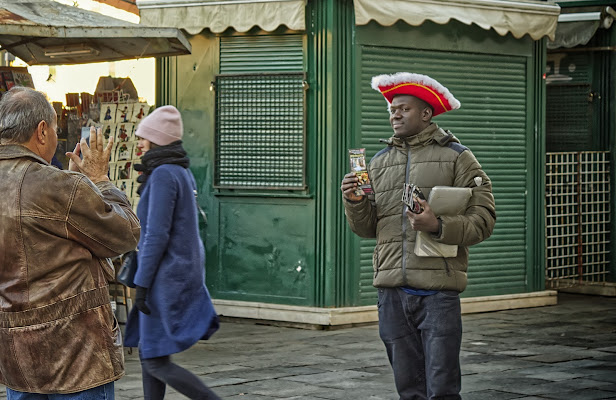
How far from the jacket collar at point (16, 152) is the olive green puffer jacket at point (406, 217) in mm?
1982

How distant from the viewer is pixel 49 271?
13.0ft

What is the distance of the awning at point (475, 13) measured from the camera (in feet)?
34.3

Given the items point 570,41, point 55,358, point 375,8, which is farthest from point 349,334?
point 55,358

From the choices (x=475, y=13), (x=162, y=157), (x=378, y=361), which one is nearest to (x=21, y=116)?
(x=162, y=157)

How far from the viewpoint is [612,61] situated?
13.2 m

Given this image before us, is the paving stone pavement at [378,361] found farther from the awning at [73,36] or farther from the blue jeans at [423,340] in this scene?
the awning at [73,36]

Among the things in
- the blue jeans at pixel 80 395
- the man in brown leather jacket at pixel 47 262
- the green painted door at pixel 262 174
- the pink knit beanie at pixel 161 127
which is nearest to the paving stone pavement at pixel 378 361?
the green painted door at pixel 262 174

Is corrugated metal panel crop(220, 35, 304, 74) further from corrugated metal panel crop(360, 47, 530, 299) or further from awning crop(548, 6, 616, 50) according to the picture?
awning crop(548, 6, 616, 50)

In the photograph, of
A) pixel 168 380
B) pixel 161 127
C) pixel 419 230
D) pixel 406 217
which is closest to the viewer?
pixel 419 230

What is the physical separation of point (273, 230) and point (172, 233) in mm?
4795

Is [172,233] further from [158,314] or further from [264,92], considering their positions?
[264,92]

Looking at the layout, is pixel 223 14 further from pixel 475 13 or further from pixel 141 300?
pixel 141 300

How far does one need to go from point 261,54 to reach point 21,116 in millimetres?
7043

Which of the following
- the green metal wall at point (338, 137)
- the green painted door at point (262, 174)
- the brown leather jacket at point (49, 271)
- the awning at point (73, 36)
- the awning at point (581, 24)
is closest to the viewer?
the brown leather jacket at point (49, 271)
